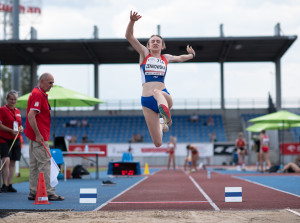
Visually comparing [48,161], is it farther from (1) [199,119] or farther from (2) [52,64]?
(2) [52,64]

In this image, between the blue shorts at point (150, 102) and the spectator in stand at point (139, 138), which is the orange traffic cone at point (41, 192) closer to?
the blue shorts at point (150, 102)

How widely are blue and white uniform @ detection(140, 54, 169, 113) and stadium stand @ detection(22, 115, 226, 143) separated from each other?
27.9 meters

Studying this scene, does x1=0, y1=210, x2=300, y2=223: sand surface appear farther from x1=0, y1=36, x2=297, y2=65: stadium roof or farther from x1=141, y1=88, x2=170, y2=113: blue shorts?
x1=0, y1=36, x2=297, y2=65: stadium roof

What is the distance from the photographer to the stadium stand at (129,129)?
35594 mm

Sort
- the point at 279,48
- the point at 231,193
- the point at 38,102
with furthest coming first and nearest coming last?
the point at 279,48 → the point at 38,102 → the point at 231,193

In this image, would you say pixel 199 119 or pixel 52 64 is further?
pixel 52 64

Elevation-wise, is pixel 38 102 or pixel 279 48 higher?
pixel 279 48

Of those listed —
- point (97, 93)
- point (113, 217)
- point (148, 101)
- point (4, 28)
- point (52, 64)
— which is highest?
point (4, 28)

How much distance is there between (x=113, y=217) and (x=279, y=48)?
110ft

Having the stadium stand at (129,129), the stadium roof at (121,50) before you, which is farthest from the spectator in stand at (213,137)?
the stadium roof at (121,50)

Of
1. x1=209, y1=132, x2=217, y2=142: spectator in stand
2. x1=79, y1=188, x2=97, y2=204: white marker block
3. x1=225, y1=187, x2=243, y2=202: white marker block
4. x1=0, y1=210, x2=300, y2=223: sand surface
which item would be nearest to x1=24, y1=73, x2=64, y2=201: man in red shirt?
x1=79, y1=188, x2=97, y2=204: white marker block

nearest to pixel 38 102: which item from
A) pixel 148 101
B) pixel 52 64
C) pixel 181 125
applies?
pixel 148 101

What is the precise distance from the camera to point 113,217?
543 centimetres

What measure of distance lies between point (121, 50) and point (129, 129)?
6.56 m
